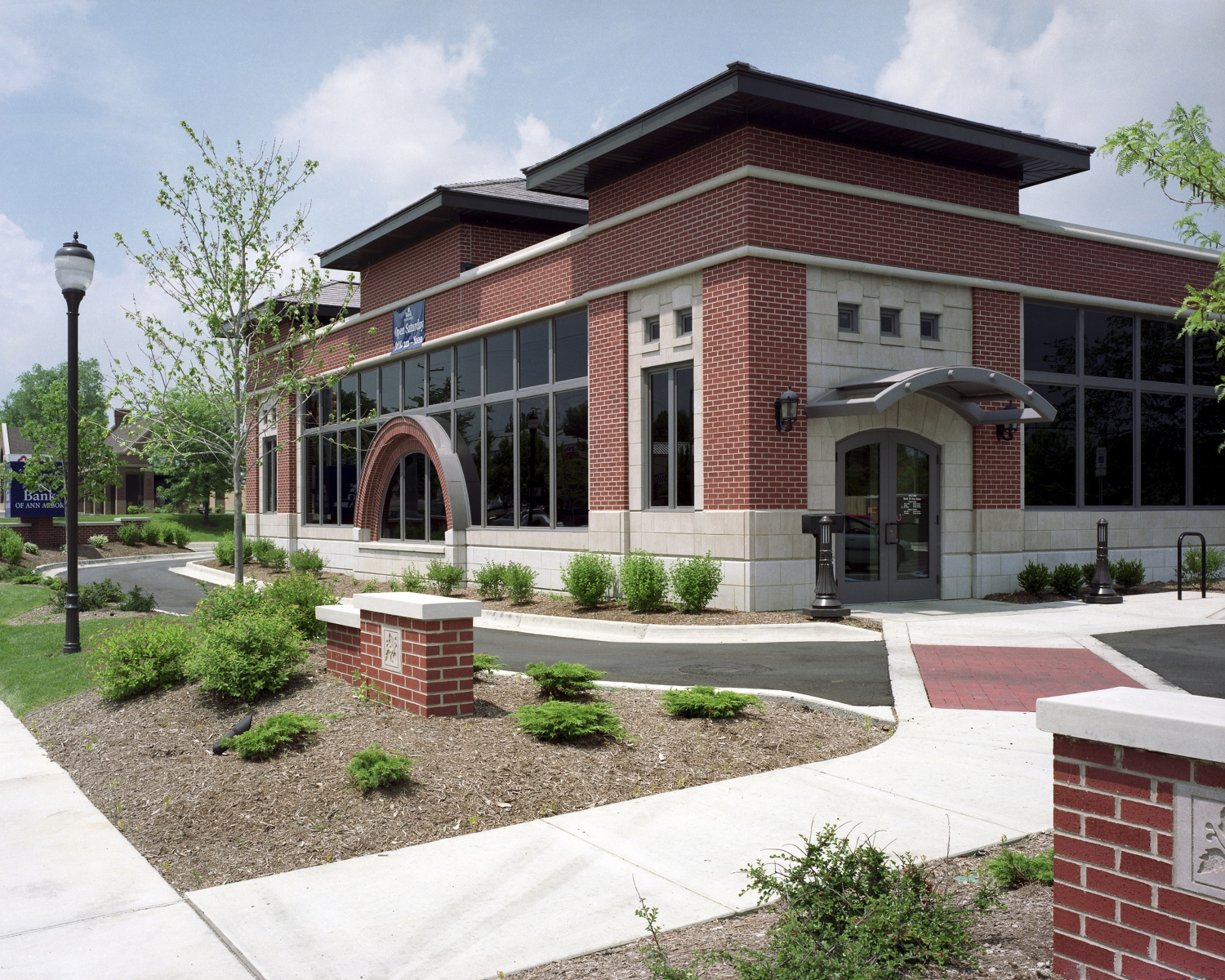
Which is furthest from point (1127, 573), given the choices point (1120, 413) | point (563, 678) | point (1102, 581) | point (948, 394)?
point (563, 678)

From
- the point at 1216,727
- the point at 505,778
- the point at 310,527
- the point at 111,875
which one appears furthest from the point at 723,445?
the point at 310,527

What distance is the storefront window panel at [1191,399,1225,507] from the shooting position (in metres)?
20.4

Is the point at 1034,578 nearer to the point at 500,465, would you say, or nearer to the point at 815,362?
the point at 815,362

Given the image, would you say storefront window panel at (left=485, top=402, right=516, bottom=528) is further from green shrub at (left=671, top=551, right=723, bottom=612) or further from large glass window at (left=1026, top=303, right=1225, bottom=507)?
large glass window at (left=1026, top=303, right=1225, bottom=507)

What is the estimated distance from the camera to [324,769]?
20.6 feet

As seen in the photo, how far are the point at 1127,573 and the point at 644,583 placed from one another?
944 centimetres

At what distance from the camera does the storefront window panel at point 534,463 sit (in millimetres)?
19672

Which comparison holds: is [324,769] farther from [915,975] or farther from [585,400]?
[585,400]

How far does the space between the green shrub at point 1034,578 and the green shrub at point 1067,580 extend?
13 cm

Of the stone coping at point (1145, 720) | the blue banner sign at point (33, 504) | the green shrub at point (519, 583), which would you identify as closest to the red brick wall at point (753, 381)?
the green shrub at point (519, 583)

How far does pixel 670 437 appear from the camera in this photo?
1642 centimetres

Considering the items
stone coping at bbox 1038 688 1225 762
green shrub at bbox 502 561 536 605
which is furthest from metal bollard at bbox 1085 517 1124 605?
stone coping at bbox 1038 688 1225 762

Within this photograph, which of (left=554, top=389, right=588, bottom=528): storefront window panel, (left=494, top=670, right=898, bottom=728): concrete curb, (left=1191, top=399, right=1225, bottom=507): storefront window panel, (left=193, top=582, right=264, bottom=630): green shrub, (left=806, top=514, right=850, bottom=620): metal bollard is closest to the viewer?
(left=494, top=670, right=898, bottom=728): concrete curb

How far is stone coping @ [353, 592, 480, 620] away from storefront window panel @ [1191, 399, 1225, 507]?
1815 centimetres
